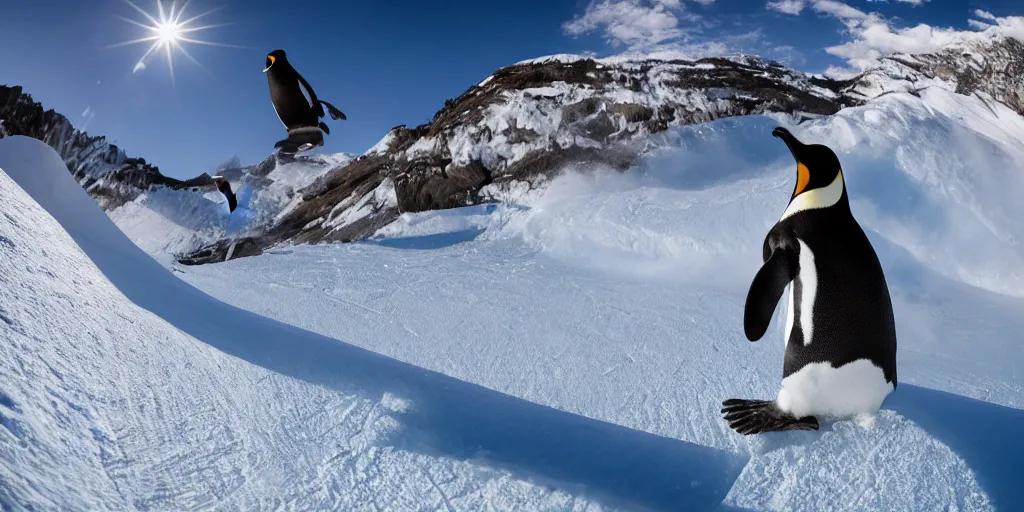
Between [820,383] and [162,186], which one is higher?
[162,186]

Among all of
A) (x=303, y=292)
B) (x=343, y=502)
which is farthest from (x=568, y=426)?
(x=303, y=292)

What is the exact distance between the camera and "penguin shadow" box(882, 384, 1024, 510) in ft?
4.87

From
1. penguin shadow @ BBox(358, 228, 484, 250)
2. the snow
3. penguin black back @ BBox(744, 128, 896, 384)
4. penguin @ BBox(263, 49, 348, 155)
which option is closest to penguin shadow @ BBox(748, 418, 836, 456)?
penguin black back @ BBox(744, 128, 896, 384)

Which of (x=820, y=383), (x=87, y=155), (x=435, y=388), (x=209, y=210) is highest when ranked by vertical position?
(x=87, y=155)

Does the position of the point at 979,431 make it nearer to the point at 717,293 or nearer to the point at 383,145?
the point at 717,293

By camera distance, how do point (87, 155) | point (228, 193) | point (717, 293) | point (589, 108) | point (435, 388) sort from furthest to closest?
point (87, 155) < point (228, 193) < point (589, 108) < point (717, 293) < point (435, 388)

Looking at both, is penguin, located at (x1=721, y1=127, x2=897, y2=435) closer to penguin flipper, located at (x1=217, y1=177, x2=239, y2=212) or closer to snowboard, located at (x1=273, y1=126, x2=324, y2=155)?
snowboard, located at (x1=273, y1=126, x2=324, y2=155)

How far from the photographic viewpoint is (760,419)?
5.44ft

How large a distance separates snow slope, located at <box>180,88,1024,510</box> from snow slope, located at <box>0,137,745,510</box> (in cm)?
30

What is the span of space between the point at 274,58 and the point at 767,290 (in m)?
5.62

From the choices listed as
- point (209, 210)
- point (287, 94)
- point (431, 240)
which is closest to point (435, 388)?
point (431, 240)

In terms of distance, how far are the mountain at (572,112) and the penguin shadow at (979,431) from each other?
3.87 meters

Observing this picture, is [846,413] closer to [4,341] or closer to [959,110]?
[4,341]

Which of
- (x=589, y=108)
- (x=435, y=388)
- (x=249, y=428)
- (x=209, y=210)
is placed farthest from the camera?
(x=209, y=210)
